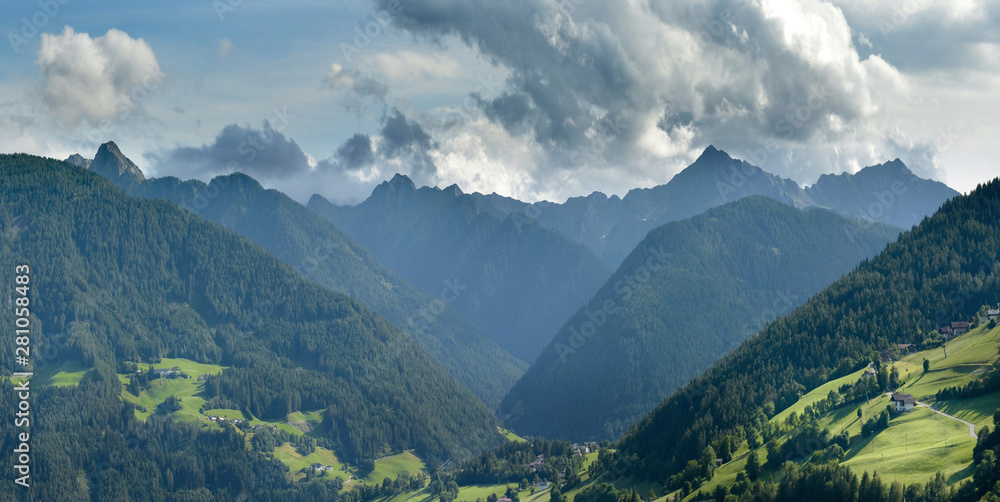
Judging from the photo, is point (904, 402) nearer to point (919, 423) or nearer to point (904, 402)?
point (904, 402)

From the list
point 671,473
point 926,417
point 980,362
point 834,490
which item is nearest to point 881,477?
point 834,490

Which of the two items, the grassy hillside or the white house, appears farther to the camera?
the white house

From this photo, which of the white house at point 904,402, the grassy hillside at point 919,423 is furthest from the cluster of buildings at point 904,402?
the grassy hillside at point 919,423

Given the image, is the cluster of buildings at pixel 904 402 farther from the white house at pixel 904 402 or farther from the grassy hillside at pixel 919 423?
the grassy hillside at pixel 919 423

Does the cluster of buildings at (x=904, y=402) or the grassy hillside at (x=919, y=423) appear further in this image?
the cluster of buildings at (x=904, y=402)

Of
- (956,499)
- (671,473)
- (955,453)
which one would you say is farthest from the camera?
(671,473)

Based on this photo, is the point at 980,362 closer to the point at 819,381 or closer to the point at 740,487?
the point at 819,381

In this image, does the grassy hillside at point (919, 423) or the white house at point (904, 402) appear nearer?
the grassy hillside at point (919, 423)

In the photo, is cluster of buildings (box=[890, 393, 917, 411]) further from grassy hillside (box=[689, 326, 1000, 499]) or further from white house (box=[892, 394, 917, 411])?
grassy hillside (box=[689, 326, 1000, 499])

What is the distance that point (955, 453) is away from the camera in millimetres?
117750

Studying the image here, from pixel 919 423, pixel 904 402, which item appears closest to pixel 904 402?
pixel 904 402

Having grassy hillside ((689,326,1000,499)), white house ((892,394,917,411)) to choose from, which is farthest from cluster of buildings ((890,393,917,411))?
grassy hillside ((689,326,1000,499))

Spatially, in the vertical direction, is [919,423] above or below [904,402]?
below

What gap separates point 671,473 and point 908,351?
62.8 meters
